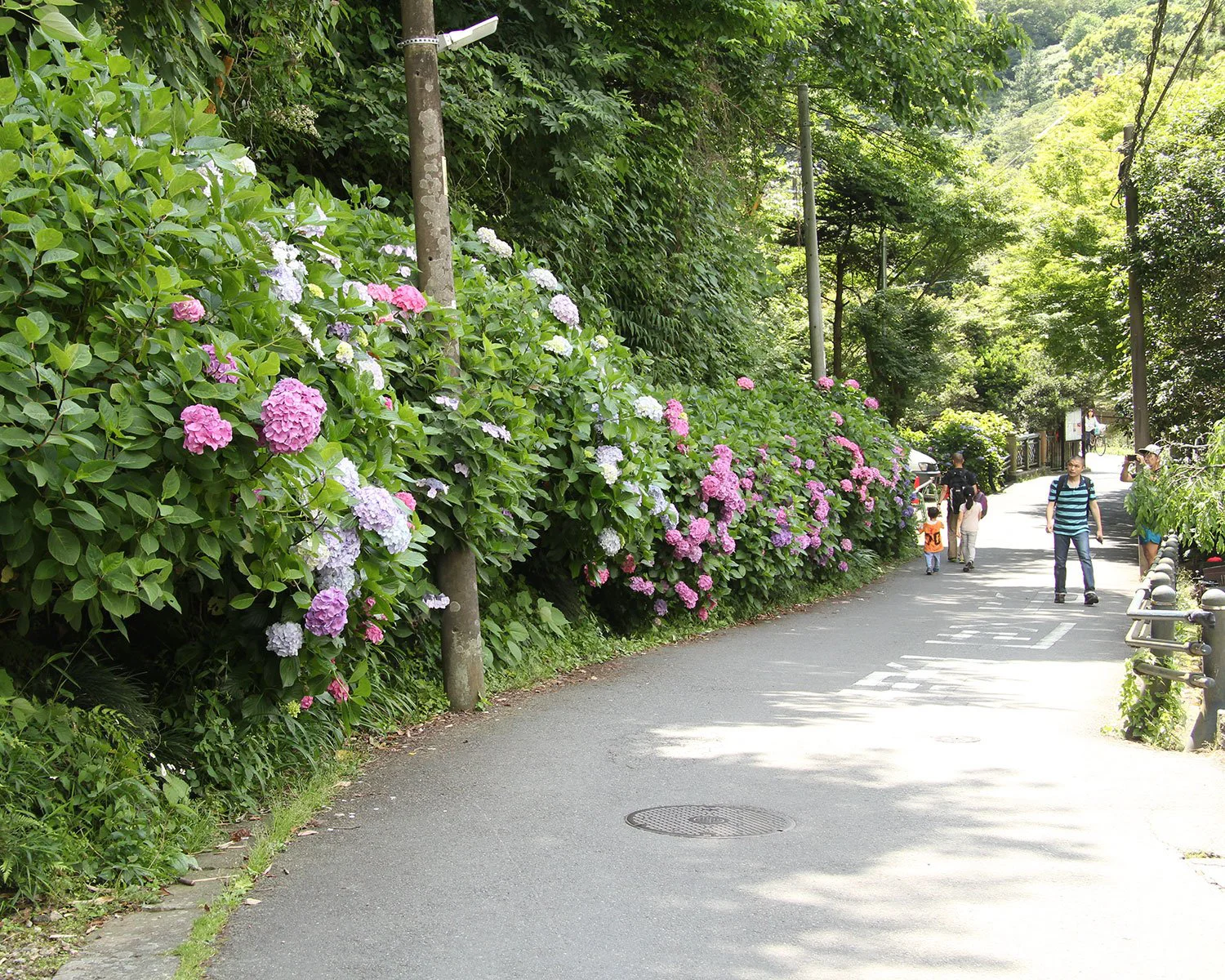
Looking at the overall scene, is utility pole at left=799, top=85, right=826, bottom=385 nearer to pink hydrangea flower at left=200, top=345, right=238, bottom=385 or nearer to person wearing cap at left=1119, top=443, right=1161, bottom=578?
person wearing cap at left=1119, top=443, right=1161, bottom=578

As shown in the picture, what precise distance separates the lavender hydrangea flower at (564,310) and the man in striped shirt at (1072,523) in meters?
9.15

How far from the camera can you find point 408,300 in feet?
25.2

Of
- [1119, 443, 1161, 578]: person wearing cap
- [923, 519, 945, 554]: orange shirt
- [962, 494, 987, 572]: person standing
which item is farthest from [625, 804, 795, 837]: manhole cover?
[962, 494, 987, 572]: person standing

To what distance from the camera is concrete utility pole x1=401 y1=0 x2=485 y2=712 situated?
8.14 m

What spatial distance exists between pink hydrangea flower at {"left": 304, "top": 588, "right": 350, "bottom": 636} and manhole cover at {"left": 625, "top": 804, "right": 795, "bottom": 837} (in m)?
1.64

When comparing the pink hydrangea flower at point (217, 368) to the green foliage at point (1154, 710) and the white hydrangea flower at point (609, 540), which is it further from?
the green foliage at point (1154, 710)

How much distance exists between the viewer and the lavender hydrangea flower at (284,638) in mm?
5719

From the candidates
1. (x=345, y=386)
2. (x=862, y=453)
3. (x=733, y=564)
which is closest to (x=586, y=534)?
(x=733, y=564)

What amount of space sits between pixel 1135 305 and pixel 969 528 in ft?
23.1

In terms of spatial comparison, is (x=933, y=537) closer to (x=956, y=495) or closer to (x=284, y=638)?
(x=956, y=495)

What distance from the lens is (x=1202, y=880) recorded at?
→ 16.2ft

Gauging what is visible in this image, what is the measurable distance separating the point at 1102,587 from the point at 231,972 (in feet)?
57.6

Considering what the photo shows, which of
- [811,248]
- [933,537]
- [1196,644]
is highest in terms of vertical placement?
[811,248]

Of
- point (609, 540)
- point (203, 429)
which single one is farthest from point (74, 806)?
point (609, 540)
